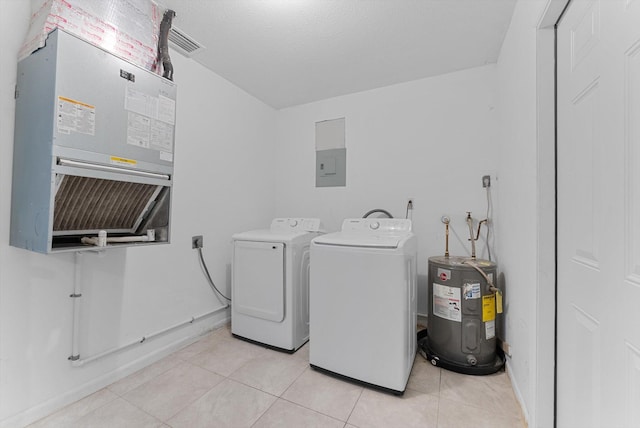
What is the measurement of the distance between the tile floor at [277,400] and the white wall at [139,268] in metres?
0.22

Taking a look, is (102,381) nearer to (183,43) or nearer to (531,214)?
(183,43)

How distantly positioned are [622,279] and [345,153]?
254 cm

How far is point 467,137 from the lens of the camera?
253cm

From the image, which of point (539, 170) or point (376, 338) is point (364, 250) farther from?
point (539, 170)

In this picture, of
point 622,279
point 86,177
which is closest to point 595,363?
point 622,279

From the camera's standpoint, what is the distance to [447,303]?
195cm

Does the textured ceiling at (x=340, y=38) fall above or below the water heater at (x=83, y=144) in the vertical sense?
above

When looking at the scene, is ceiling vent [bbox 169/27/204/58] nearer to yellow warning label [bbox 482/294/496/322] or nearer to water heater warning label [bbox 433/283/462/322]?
water heater warning label [bbox 433/283/462/322]

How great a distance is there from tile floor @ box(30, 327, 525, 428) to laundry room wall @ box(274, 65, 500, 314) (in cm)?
110

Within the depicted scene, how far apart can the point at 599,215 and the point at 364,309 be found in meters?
1.22

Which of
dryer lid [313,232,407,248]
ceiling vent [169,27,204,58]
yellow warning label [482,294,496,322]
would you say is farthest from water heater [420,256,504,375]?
ceiling vent [169,27,204,58]

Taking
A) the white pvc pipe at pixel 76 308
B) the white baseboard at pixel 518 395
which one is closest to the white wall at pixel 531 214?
the white baseboard at pixel 518 395

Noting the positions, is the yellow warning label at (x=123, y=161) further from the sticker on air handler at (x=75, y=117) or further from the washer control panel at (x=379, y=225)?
the washer control panel at (x=379, y=225)

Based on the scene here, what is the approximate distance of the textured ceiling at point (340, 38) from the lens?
1.78m
